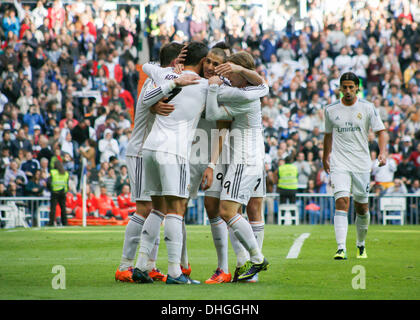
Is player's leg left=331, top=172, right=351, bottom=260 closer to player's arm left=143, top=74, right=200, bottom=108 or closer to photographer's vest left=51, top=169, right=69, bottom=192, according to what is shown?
player's arm left=143, top=74, right=200, bottom=108

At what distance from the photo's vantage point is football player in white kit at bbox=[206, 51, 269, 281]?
812 centimetres

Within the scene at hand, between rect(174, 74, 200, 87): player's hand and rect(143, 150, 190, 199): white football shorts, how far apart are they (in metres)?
0.68

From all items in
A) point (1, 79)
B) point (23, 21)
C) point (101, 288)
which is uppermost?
point (23, 21)

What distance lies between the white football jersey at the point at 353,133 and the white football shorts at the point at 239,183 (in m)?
3.80

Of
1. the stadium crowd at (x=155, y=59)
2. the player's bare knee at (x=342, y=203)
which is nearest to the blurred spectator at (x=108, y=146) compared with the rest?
the stadium crowd at (x=155, y=59)

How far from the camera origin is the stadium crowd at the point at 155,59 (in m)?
23.9

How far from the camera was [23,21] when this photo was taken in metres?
29.4

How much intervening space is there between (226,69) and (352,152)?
4.47 metres

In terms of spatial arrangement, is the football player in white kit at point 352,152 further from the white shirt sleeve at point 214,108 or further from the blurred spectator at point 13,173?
the blurred spectator at point 13,173

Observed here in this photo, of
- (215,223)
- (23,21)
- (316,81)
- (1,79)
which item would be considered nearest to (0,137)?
(1,79)

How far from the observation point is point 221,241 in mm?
8641

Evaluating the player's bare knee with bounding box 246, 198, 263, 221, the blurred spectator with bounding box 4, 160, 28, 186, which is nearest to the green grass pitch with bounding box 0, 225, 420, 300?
the player's bare knee with bounding box 246, 198, 263, 221
